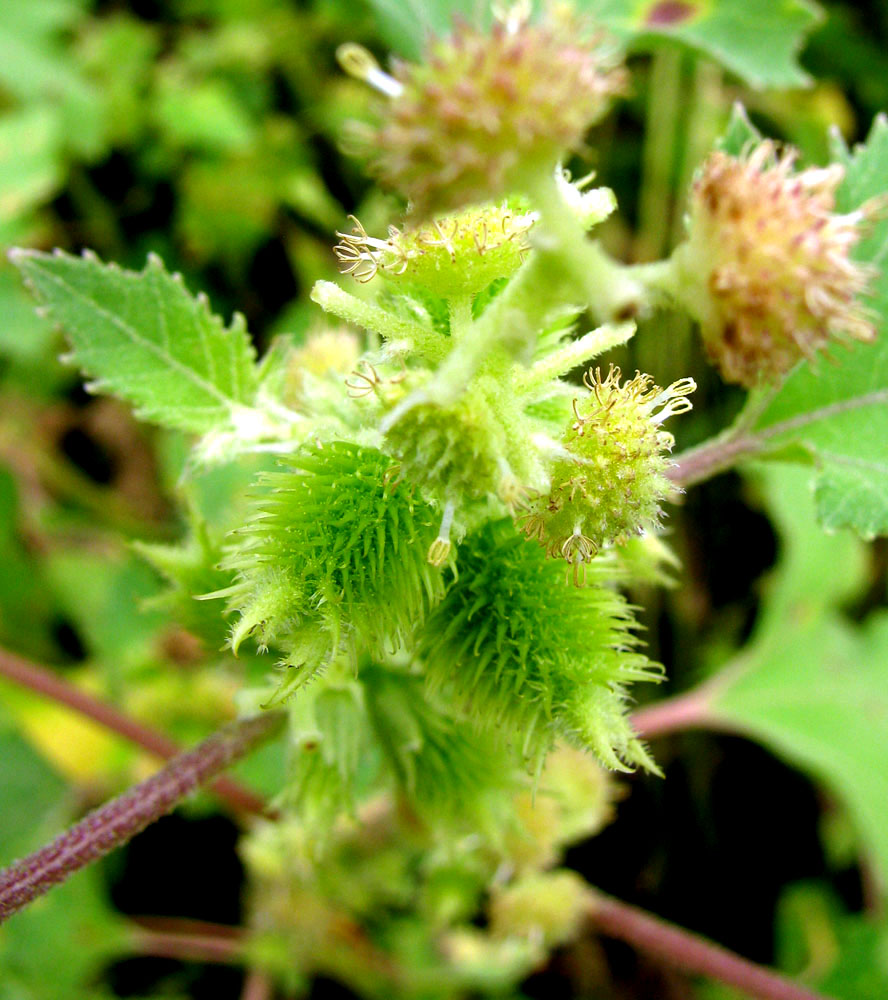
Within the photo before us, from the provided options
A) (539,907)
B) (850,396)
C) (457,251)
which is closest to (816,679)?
(539,907)

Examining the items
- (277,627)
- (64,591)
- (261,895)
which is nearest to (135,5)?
(64,591)

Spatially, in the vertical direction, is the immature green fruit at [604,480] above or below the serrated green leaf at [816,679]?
below

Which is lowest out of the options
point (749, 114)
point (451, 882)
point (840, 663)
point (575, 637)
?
point (451, 882)

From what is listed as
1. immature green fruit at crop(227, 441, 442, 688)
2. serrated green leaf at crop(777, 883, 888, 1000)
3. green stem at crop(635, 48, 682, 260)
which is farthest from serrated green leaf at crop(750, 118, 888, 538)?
green stem at crop(635, 48, 682, 260)

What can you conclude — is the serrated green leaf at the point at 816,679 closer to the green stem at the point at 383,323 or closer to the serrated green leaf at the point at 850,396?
the serrated green leaf at the point at 850,396

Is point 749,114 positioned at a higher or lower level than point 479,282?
higher

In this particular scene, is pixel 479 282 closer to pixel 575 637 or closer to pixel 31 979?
pixel 575 637

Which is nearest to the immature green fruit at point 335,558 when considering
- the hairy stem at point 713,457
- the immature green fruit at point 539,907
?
the hairy stem at point 713,457
